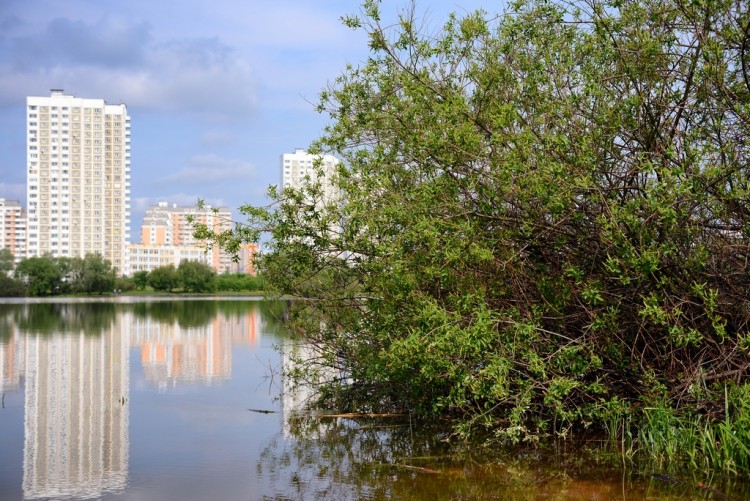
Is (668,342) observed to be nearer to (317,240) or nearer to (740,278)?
(740,278)

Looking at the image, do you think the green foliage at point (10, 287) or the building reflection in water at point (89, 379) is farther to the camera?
the green foliage at point (10, 287)

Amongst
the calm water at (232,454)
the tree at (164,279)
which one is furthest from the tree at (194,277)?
the calm water at (232,454)

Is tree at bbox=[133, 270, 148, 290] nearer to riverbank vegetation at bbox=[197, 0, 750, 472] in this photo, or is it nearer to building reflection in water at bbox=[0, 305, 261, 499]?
building reflection in water at bbox=[0, 305, 261, 499]

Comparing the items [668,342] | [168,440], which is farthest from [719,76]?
[168,440]

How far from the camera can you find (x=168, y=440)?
12.2m

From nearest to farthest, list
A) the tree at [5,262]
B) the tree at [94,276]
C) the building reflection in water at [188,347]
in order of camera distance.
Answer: the building reflection in water at [188,347]
the tree at [94,276]
the tree at [5,262]

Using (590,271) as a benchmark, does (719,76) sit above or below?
above

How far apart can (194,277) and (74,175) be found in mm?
39240

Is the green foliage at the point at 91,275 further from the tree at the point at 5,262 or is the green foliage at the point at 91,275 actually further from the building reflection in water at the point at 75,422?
the building reflection in water at the point at 75,422

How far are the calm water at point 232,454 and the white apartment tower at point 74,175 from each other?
107 meters

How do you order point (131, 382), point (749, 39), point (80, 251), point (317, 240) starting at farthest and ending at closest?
point (80, 251), point (131, 382), point (317, 240), point (749, 39)

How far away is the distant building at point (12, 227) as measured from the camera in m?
142

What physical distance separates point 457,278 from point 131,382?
10.9 meters

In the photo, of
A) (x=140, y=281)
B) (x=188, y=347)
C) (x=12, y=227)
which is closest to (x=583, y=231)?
(x=188, y=347)
